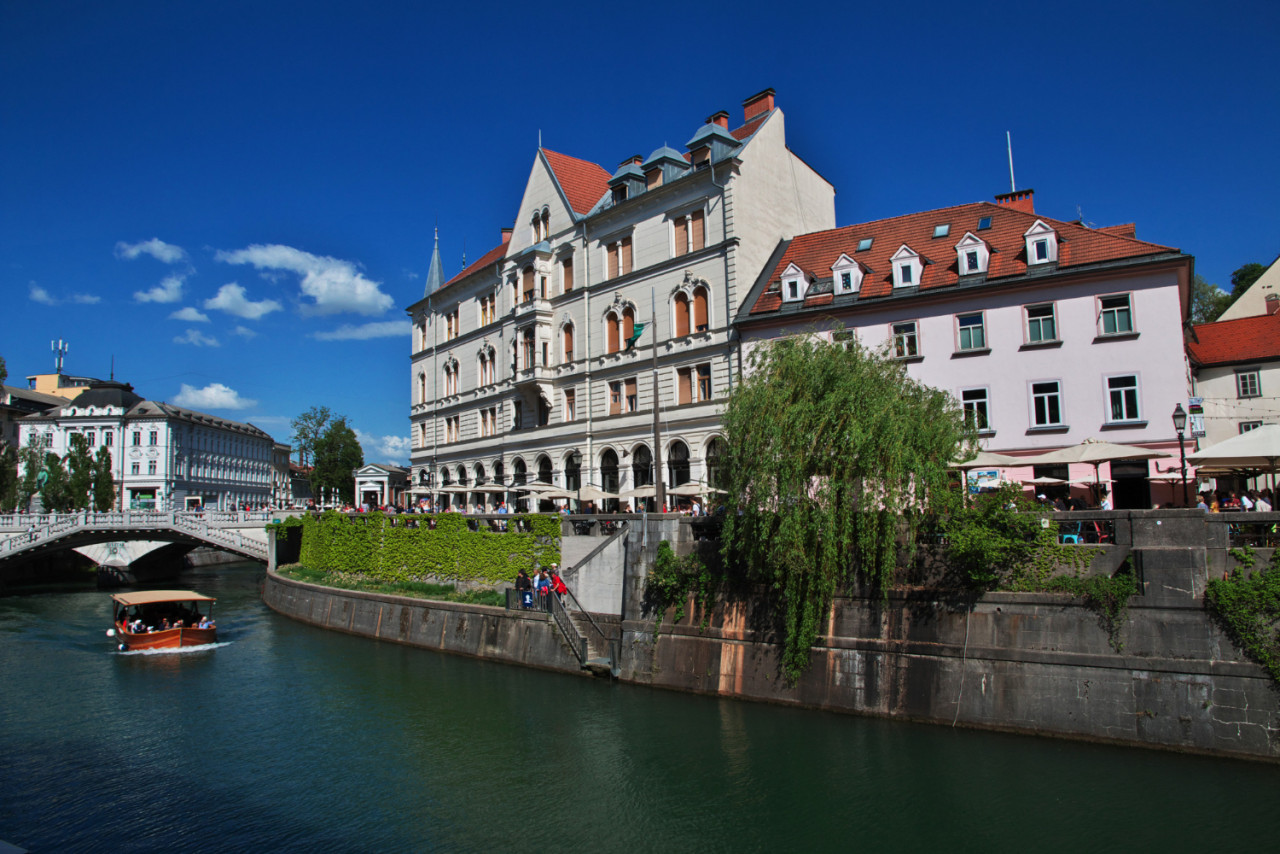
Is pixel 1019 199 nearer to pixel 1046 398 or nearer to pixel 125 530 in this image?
pixel 1046 398

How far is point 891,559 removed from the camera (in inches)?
877

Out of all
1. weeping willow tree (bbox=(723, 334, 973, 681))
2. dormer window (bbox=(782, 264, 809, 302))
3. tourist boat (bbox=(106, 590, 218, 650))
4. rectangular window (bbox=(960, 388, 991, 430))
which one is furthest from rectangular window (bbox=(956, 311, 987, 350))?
tourist boat (bbox=(106, 590, 218, 650))

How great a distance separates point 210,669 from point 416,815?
1927 cm

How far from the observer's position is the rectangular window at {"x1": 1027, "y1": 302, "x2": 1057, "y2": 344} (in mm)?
32031

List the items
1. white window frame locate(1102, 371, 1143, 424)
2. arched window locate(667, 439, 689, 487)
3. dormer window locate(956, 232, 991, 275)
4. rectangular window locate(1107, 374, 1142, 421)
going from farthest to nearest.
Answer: arched window locate(667, 439, 689, 487) < dormer window locate(956, 232, 991, 275) < rectangular window locate(1107, 374, 1142, 421) < white window frame locate(1102, 371, 1143, 424)

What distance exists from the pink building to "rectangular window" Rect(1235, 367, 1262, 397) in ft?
40.0

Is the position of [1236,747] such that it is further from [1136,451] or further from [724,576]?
[724,576]

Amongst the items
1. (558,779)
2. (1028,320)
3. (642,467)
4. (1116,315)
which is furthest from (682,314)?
(558,779)

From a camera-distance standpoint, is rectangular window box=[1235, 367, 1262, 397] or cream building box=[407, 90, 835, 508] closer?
cream building box=[407, 90, 835, 508]

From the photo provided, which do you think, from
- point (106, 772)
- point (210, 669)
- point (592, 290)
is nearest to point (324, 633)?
point (210, 669)

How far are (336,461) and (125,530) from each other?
32.8 meters

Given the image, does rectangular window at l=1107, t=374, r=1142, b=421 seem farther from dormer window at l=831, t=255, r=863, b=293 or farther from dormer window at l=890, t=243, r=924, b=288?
dormer window at l=831, t=255, r=863, b=293

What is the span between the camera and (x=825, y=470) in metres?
22.7

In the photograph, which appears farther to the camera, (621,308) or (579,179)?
(579,179)
